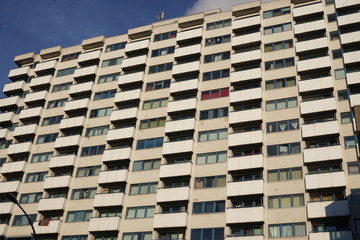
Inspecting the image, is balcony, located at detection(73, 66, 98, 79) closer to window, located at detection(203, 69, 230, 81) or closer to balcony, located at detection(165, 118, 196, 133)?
balcony, located at detection(165, 118, 196, 133)

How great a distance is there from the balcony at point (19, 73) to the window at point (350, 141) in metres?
54.3

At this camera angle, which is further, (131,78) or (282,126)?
(131,78)

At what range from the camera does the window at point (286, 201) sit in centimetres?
4406

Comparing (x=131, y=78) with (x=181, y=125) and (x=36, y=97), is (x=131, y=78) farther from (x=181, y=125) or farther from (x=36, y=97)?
(x=36, y=97)

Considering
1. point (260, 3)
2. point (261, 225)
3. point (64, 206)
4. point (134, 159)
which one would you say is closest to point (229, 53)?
point (260, 3)

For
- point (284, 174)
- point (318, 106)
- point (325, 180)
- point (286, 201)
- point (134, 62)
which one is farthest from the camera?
point (134, 62)

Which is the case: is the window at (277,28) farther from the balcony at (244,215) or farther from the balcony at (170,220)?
the balcony at (170,220)

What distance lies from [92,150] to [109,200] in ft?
30.5

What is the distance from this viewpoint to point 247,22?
60.4m

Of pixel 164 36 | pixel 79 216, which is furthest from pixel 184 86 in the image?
pixel 79 216

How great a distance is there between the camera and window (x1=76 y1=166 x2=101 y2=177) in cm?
5573

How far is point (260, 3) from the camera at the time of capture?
61.9 metres

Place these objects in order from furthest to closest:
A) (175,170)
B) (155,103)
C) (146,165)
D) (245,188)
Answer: (155,103)
(146,165)
(175,170)
(245,188)

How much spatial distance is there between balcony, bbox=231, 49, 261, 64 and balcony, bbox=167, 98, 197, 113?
7996mm
